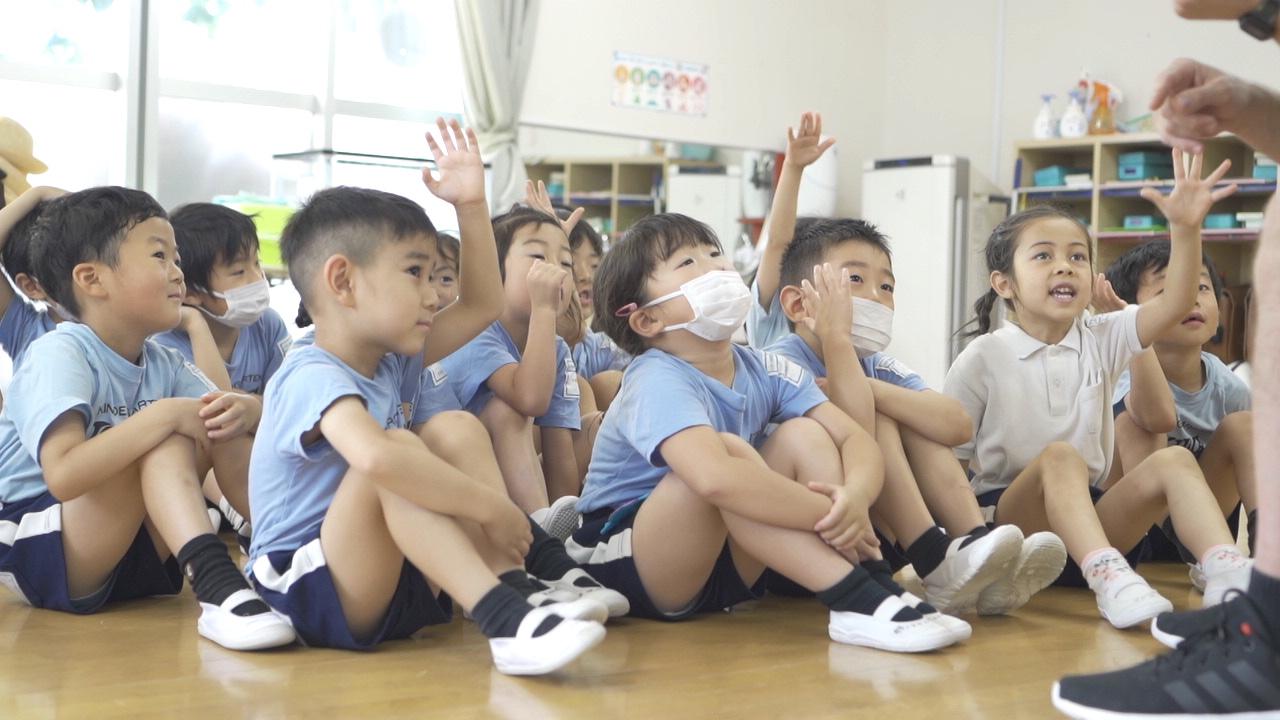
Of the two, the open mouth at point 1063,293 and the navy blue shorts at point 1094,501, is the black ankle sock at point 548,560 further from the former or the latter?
the open mouth at point 1063,293

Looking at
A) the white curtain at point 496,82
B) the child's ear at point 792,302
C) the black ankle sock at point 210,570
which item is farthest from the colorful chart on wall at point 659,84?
the black ankle sock at point 210,570

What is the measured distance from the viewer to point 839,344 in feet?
7.32

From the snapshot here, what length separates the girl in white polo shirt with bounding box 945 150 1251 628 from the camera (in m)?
2.32

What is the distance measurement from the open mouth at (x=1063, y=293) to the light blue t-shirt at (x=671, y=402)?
23.9 inches

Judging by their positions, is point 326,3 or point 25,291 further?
point 326,3

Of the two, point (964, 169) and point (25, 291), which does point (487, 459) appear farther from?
point (964, 169)

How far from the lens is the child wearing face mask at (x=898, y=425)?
80.5 inches

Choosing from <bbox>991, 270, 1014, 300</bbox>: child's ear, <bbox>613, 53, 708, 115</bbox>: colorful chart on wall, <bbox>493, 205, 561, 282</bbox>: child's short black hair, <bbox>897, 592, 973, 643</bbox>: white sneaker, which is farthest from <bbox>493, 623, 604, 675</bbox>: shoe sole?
<bbox>613, 53, 708, 115</bbox>: colorful chart on wall

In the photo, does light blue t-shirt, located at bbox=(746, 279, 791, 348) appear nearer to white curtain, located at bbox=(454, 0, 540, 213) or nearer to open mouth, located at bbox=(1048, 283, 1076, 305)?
open mouth, located at bbox=(1048, 283, 1076, 305)

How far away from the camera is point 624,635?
1956mm

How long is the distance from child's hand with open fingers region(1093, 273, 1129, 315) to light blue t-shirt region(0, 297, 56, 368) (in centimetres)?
216

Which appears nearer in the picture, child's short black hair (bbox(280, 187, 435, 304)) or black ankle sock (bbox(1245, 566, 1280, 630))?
black ankle sock (bbox(1245, 566, 1280, 630))

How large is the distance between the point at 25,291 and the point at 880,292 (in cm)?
163

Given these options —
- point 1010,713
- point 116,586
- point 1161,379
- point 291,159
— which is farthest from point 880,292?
point 291,159
